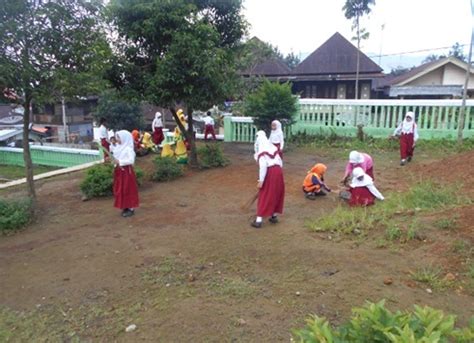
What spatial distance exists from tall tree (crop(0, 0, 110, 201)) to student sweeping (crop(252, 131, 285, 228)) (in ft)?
10.7

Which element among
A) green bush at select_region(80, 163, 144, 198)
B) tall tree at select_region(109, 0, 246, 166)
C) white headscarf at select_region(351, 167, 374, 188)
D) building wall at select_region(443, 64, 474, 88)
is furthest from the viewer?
building wall at select_region(443, 64, 474, 88)

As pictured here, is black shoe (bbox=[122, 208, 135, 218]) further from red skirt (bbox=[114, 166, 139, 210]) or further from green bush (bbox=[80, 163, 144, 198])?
green bush (bbox=[80, 163, 144, 198])

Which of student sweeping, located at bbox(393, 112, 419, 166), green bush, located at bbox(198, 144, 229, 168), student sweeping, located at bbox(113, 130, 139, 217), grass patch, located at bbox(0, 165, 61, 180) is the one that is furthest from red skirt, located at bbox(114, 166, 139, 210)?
grass patch, located at bbox(0, 165, 61, 180)

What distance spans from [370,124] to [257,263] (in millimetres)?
9718

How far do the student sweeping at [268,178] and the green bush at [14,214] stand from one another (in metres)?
3.93

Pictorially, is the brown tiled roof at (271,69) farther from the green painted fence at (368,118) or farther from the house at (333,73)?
the green painted fence at (368,118)

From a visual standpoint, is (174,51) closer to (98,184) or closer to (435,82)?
(98,184)

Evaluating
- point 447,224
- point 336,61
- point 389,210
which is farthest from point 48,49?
point 336,61

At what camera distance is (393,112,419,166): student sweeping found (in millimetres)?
9133

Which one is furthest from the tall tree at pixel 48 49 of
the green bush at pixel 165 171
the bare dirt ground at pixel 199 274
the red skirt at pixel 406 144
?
the red skirt at pixel 406 144

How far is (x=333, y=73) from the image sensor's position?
22500mm

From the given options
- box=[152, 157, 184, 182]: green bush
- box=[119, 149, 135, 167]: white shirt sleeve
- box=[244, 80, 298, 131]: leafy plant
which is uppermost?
box=[244, 80, 298, 131]: leafy plant

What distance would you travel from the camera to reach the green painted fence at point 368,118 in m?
11.8

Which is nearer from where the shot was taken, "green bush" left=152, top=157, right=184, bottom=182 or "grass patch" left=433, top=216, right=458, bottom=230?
"grass patch" left=433, top=216, right=458, bottom=230
